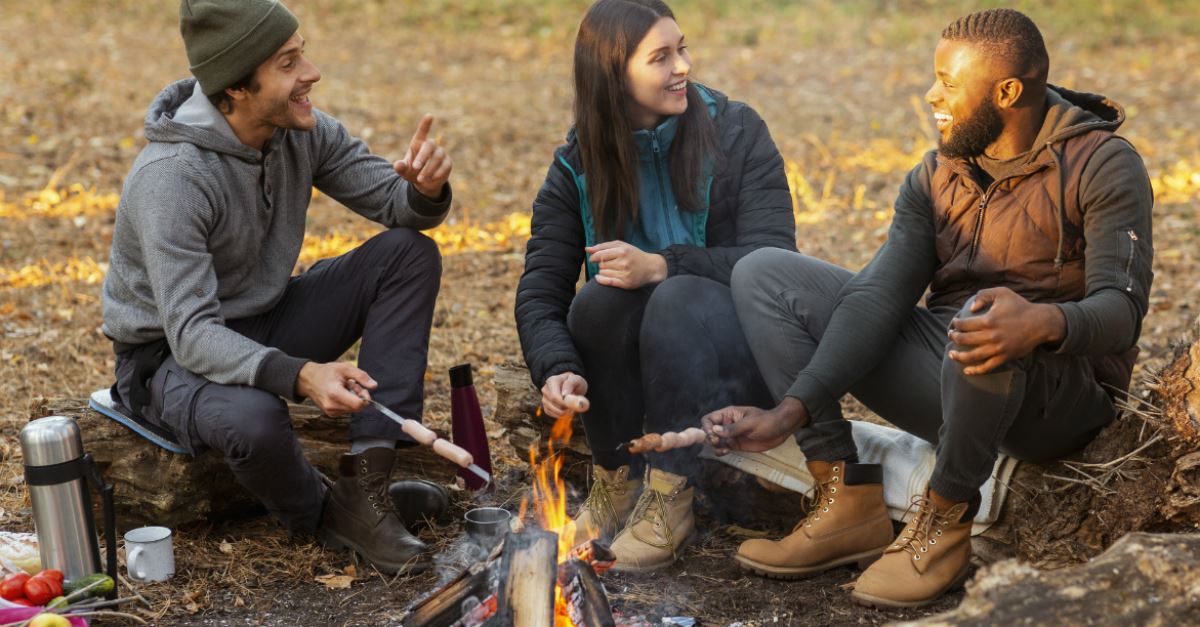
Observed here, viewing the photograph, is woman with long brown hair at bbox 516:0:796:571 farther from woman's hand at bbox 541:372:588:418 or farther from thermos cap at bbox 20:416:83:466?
thermos cap at bbox 20:416:83:466

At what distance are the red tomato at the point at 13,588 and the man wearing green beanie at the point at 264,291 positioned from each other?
1.97 ft

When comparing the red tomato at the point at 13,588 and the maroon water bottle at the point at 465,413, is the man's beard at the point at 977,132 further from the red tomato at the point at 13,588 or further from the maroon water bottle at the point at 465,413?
the red tomato at the point at 13,588

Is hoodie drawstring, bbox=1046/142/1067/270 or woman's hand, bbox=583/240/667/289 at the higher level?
hoodie drawstring, bbox=1046/142/1067/270

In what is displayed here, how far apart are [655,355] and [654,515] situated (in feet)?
1.61

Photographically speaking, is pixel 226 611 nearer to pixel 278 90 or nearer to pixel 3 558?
pixel 3 558

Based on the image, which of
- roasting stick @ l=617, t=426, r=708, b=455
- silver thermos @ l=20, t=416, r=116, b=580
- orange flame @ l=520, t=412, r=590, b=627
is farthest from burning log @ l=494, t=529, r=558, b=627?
silver thermos @ l=20, t=416, r=116, b=580

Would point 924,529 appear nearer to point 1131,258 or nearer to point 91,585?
point 1131,258

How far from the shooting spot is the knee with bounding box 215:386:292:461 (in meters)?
3.35

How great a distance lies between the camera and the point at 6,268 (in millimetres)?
6629

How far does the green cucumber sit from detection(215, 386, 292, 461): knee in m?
0.46

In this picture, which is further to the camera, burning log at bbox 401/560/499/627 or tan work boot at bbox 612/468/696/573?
tan work boot at bbox 612/468/696/573

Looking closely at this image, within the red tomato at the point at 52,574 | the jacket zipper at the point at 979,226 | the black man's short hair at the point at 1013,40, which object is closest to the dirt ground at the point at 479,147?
the red tomato at the point at 52,574

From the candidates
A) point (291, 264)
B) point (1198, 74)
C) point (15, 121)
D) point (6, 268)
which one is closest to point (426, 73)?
point (15, 121)

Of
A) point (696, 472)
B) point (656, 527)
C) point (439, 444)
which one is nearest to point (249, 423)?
point (439, 444)
